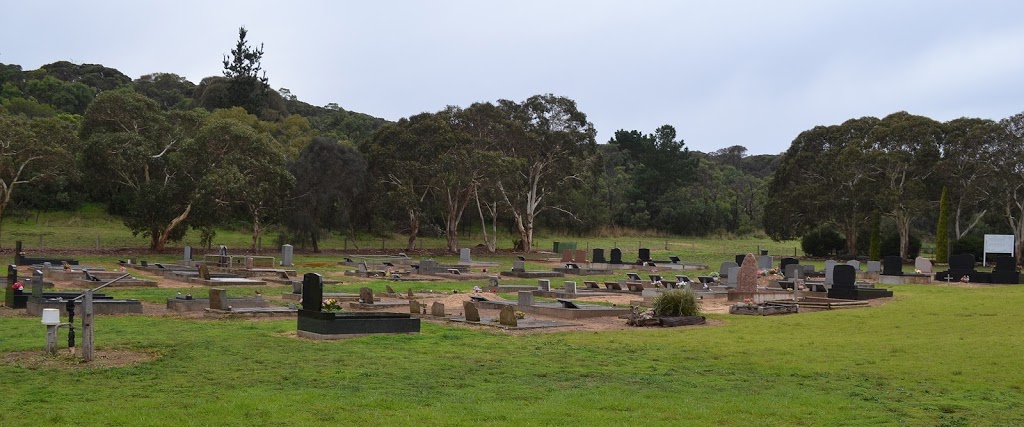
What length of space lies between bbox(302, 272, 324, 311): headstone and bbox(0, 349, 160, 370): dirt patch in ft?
11.5

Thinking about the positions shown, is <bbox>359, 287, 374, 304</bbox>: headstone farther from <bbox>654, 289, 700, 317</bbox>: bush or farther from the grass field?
<bbox>654, 289, 700, 317</bbox>: bush

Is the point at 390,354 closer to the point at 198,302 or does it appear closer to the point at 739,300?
the point at 198,302

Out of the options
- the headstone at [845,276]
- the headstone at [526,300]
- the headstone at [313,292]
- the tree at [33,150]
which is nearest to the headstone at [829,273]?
the headstone at [845,276]

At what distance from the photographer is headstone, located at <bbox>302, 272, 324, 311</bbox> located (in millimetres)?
17016

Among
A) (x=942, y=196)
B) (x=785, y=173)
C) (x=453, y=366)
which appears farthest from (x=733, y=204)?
(x=453, y=366)

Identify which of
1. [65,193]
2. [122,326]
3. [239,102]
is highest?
[239,102]

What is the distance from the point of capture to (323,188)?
5612 cm

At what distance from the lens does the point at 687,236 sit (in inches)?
3435

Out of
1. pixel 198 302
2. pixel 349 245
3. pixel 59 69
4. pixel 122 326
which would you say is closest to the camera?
pixel 122 326

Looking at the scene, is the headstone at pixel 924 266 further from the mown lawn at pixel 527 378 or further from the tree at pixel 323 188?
the tree at pixel 323 188

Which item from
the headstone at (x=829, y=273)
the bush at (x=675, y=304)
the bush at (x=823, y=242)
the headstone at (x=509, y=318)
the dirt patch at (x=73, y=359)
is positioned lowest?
the dirt patch at (x=73, y=359)

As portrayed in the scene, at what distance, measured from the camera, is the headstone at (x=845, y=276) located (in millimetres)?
28200

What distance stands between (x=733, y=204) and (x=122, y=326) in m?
86.4

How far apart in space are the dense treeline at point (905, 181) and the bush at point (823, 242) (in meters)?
0.21
